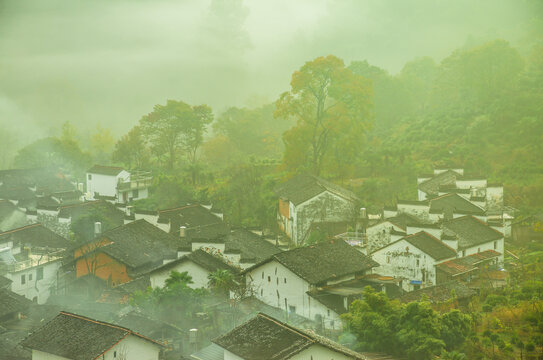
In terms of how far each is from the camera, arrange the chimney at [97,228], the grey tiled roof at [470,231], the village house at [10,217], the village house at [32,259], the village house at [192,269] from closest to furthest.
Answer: the village house at [192,269] < the grey tiled roof at [470,231] < the village house at [32,259] < the chimney at [97,228] < the village house at [10,217]

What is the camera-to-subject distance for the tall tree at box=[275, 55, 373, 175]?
3588 centimetres

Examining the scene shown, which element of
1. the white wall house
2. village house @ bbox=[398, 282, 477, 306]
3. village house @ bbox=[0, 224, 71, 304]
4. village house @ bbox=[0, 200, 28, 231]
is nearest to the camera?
village house @ bbox=[398, 282, 477, 306]

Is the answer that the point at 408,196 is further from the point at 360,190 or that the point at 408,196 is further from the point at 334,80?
the point at 334,80

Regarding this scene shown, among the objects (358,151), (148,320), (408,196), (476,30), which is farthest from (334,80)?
(476,30)

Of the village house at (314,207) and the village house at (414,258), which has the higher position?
the village house at (314,207)

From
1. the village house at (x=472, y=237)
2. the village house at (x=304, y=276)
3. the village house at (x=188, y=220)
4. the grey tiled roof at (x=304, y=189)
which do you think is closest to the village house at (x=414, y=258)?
the village house at (x=472, y=237)

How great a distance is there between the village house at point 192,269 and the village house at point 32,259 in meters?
6.48

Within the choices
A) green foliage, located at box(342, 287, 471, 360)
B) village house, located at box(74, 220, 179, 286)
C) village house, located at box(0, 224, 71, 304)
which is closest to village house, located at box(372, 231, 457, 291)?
green foliage, located at box(342, 287, 471, 360)

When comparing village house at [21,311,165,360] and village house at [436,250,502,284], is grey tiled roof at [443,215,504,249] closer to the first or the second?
village house at [436,250,502,284]

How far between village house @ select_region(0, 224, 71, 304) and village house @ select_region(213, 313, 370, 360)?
14049 mm

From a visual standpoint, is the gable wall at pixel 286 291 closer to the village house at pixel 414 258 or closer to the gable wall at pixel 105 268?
the village house at pixel 414 258

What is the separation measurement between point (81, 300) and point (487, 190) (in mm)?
19438

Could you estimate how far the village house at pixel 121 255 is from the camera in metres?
27.0

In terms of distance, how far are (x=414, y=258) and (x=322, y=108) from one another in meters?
14.3
